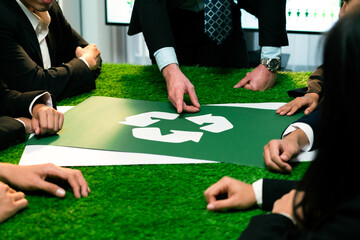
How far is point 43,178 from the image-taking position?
78 centimetres

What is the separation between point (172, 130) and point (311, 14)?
126 centimetres

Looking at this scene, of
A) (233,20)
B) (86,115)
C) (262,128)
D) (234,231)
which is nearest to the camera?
(234,231)

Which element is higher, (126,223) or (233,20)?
(233,20)

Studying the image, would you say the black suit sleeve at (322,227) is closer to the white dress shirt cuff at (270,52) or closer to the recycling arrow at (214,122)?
the recycling arrow at (214,122)

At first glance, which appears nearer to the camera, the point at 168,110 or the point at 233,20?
the point at 168,110

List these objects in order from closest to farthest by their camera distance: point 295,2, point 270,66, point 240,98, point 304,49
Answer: point 240,98
point 270,66
point 295,2
point 304,49

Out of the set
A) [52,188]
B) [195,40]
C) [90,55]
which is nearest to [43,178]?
[52,188]

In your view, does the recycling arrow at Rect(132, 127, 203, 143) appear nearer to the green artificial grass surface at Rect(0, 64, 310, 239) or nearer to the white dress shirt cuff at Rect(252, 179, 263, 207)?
the green artificial grass surface at Rect(0, 64, 310, 239)

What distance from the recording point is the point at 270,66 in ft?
4.87

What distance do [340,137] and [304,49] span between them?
2659 mm

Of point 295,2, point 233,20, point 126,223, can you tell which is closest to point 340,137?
point 126,223

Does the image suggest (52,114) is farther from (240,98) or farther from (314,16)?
(314,16)

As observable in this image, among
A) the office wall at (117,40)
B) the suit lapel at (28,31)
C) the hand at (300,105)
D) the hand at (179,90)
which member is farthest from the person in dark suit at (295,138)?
the office wall at (117,40)

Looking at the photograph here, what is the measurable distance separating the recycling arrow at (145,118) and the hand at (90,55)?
466mm
